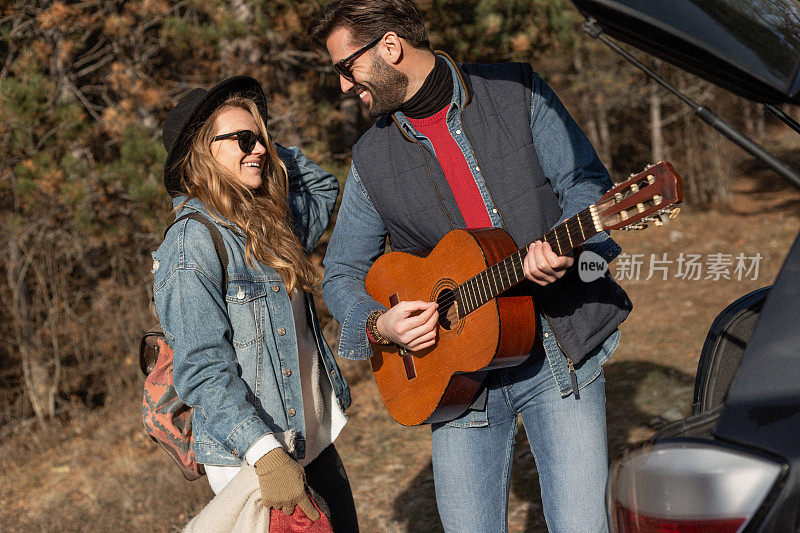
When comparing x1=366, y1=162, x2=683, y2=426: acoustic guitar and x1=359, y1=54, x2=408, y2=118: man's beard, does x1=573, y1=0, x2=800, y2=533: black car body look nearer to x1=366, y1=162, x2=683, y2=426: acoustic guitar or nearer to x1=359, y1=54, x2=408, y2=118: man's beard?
x1=366, y1=162, x2=683, y2=426: acoustic guitar

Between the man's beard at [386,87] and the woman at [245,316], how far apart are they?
1.56 ft

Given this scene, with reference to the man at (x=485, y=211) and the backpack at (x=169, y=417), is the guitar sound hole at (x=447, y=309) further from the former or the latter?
the backpack at (x=169, y=417)

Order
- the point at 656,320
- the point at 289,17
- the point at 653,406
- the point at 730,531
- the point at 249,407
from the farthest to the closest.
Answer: the point at 656,320, the point at 289,17, the point at 653,406, the point at 249,407, the point at 730,531

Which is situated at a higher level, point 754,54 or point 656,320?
point 754,54

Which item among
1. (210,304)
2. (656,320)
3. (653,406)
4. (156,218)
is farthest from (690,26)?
(656,320)

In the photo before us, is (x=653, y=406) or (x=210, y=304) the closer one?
(x=210, y=304)

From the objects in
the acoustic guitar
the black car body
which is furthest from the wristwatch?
the black car body

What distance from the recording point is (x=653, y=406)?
539 cm

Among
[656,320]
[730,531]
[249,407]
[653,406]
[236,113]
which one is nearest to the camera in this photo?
[730,531]

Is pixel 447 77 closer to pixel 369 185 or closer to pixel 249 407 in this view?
pixel 369 185

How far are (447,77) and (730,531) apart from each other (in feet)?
5.94

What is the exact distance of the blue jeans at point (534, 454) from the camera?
240 centimetres

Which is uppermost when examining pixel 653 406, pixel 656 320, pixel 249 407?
pixel 249 407

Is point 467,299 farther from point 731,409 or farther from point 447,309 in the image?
point 731,409
